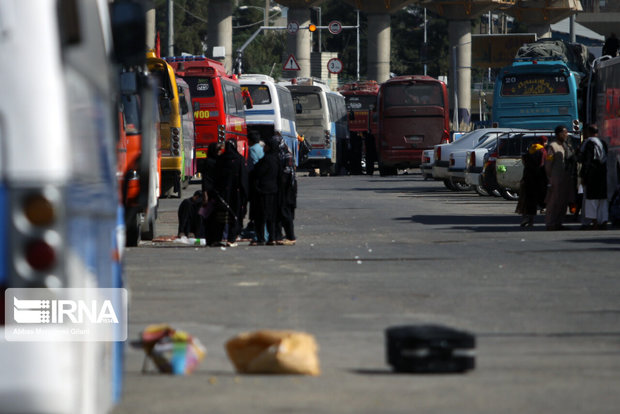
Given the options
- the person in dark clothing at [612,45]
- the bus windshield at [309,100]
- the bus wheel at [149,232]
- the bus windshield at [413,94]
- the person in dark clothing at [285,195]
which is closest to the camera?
the person in dark clothing at [285,195]

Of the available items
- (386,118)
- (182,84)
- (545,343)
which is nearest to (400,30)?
(386,118)

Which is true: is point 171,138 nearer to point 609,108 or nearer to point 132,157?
point 609,108

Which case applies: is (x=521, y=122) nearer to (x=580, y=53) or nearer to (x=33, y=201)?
(x=580, y=53)

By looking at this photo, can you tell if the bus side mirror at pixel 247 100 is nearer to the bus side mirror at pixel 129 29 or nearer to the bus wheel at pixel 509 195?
the bus wheel at pixel 509 195

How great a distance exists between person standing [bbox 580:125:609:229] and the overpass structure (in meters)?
38.6

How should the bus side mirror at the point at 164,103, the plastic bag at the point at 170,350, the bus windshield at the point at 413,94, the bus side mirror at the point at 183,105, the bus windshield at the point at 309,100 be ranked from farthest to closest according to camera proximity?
the bus windshield at the point at 309,100
the bus windshield at the point at 413,94
the bus side mirror at the point at 183,105
the bus side mirror at the point at 164,103
the plastic bag at the point at 170,350

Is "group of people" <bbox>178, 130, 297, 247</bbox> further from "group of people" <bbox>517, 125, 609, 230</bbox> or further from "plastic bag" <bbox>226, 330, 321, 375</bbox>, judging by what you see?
"plastic bag" <bbox>226, 330, 321, 375</bbox>

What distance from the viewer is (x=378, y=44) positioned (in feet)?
240

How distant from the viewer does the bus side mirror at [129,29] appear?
6.76 meters

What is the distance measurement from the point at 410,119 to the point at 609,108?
97.8 feet

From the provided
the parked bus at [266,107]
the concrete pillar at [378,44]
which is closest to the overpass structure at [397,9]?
the concrete pillar at [378,44]

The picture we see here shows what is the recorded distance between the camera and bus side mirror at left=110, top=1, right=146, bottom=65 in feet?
22.2

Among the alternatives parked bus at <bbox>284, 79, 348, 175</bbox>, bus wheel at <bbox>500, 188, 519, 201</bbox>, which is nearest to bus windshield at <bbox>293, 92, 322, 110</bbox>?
parked bus at <bbox>284, 79, 348, 175</bbox>

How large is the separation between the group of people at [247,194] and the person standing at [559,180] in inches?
192
